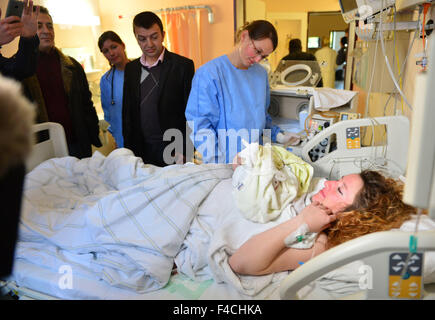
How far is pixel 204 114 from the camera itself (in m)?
1.67

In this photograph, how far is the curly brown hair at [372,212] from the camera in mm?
1134

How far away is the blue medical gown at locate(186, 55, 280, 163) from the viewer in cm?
167

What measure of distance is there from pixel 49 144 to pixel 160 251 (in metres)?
1.16

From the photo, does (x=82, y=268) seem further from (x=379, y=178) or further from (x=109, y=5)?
(x=109, y=5)

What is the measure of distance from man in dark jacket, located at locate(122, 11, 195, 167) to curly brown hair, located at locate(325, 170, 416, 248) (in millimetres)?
1260

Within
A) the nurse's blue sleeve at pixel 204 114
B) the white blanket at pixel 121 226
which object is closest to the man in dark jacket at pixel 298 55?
the nurse's blue sleeve at pixel 204 114

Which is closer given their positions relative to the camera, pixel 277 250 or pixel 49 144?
pixel 277 250

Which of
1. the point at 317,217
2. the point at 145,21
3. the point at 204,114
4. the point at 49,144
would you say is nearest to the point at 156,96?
the point at 145,21

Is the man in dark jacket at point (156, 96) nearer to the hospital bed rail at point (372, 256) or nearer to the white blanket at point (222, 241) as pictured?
the white blanket at point (222, 241)

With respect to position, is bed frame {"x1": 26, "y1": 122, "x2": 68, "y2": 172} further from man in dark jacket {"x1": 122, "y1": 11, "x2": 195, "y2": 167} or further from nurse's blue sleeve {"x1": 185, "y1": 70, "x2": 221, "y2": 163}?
nurse's blue sleeve {"x1": 185, "y1": 70, "x2": 221, "y2": 163}

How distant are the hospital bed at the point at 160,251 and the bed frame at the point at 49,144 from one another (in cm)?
28

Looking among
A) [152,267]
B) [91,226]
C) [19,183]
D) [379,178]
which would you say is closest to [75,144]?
[91,226]

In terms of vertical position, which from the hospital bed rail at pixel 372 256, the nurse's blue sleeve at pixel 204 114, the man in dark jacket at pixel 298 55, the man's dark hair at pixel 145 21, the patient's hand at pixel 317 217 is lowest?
the patient's hand at pixel 317 217

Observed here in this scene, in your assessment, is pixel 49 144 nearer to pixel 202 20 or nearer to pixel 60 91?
pixel 60 91
